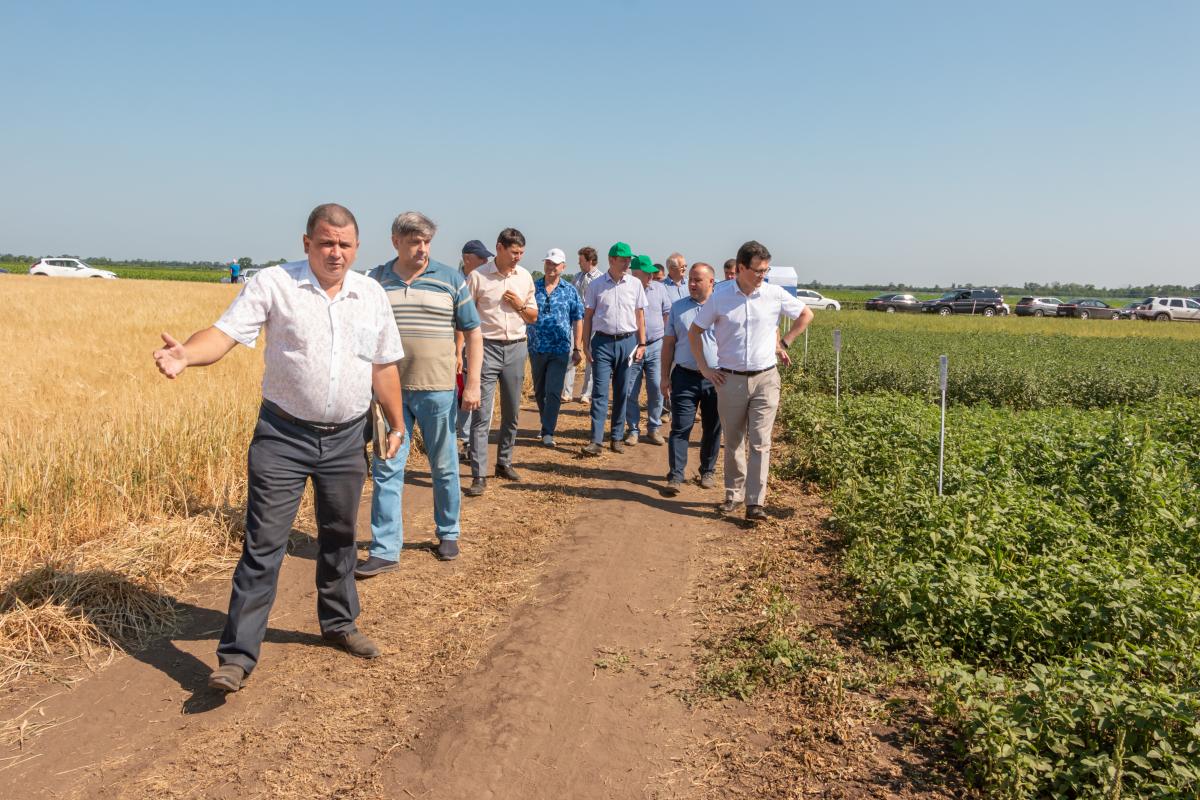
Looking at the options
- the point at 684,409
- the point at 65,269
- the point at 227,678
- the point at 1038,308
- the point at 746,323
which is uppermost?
the point at 65,269

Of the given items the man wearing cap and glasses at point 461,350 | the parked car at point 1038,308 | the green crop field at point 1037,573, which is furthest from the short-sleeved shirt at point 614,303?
the parked car at point 1038,308

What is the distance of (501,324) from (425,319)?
1.86 meters

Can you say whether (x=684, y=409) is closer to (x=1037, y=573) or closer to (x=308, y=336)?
(x=1037, y=573)

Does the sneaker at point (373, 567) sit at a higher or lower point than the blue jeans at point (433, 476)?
lower

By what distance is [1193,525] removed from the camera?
575 centimetres

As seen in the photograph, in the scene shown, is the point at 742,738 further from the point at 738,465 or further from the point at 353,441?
the point at 738,465

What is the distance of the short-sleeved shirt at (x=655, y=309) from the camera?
422 inches

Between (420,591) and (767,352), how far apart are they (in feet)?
10.8

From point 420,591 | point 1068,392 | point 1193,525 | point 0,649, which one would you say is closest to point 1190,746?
point 1193,525

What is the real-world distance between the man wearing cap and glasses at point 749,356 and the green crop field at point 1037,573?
2.45 ft

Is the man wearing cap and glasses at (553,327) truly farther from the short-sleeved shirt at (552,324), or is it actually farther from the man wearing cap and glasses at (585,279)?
the man wearing cap and glasses at (585,279)

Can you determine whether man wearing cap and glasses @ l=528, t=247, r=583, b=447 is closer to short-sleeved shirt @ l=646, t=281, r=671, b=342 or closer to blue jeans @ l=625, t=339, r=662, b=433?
blue jeans @ l=625, t=339, r=662, b=433

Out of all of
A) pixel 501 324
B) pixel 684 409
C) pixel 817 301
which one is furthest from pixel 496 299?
pixel 817 301

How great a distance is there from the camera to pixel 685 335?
323 inches
